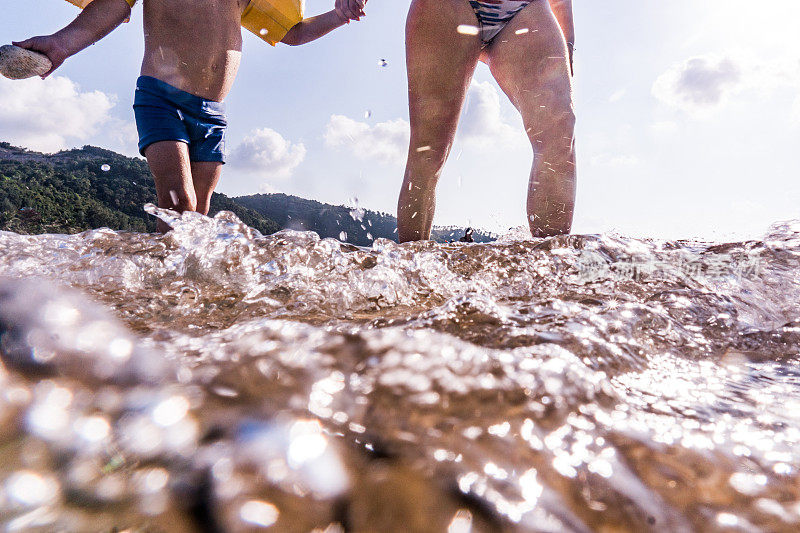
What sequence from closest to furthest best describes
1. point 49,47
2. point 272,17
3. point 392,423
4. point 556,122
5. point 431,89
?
point 392,423
point 49,47
point 556,122
point 431,89
point 272,17

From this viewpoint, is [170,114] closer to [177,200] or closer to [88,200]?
[177,200]

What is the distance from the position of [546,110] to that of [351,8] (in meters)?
1.95

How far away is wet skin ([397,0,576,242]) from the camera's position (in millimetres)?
2400

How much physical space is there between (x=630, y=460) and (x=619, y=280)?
1520 millimetres

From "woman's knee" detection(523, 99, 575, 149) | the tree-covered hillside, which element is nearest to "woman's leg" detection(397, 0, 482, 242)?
"woman's knee" detection(523, 99, 575, 149)

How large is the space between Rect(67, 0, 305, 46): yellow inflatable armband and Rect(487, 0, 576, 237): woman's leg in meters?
2.03

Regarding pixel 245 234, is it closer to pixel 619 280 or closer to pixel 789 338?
pixel 619 280

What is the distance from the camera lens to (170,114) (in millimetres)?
2840

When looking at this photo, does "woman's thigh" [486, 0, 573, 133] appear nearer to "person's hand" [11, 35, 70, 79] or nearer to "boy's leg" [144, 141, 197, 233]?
"boy's leg" [144, 141, 197, 233]

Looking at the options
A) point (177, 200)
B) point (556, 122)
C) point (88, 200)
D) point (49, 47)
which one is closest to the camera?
point (49, 47)

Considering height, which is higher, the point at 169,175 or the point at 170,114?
the point at 170,114

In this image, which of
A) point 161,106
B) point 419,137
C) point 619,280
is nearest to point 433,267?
point 619,280

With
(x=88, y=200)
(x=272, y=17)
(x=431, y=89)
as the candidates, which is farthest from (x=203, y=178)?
(x=88, y=200)

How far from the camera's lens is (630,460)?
535 millimetres
